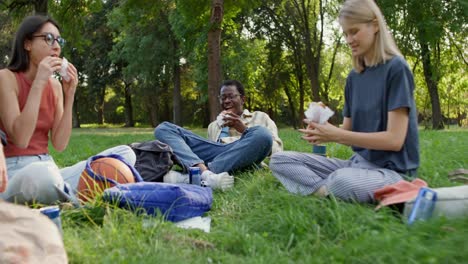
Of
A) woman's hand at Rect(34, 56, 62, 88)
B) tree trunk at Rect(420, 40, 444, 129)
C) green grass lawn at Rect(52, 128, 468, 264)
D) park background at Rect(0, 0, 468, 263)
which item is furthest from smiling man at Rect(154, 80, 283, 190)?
tree trunk at Rect(420, 40, 444, 129)

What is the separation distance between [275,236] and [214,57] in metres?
9.05

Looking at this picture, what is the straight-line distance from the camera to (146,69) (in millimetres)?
29688

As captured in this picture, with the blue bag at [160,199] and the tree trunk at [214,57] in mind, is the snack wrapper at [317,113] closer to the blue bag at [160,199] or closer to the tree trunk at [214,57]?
the blue bag at [160,199]

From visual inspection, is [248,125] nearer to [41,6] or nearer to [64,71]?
[64,71]

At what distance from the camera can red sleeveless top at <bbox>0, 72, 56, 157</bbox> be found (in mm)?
3422

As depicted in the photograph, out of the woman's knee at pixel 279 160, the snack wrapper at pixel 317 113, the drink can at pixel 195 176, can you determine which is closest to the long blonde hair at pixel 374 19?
the snack wrapper at pixel 317 113

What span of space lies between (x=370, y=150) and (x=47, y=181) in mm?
2270

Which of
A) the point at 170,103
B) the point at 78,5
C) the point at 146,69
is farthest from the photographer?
the point at 170,103

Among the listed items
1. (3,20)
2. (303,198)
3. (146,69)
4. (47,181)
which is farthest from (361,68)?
(146,69)

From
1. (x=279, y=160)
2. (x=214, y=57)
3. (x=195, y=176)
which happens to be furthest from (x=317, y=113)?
(x=214, y=57)

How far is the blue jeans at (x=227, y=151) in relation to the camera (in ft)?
16.0

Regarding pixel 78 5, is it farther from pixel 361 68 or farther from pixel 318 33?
pixel 318 33

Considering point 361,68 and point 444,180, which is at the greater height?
point 361,68

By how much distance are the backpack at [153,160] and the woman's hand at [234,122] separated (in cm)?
81
